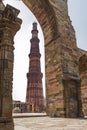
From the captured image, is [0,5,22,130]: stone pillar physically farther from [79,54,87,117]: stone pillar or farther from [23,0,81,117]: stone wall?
[79,54,87,117]: stone pillar

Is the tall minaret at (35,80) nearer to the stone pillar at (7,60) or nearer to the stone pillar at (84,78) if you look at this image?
the stone pillar at (84,78)

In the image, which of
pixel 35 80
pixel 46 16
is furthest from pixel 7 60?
pixel 35 80

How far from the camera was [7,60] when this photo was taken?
312cm

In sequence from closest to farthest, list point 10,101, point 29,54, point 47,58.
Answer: point 10,101 → point 47,58 → point 29,54

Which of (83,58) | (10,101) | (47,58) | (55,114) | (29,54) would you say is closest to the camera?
(10,101)

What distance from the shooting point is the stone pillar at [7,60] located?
286cm

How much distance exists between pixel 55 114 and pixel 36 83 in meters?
19.0

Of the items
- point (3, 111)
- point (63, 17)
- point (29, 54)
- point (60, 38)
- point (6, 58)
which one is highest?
point (29, 54)

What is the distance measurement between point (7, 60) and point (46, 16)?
671 cm

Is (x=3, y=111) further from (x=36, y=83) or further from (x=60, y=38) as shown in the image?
(x=36, y=83)

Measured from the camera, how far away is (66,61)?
27.0 ft

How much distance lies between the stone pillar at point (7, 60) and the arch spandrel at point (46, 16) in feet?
18.7

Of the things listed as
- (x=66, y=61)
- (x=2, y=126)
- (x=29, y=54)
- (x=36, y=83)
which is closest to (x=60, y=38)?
(x=66, y=61)

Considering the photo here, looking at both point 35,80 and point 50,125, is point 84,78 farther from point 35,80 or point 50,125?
point 35,80
